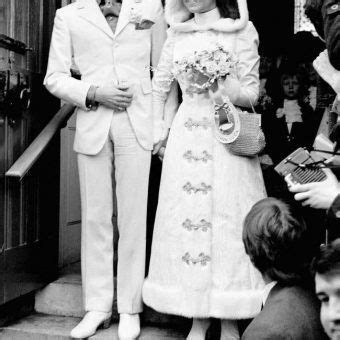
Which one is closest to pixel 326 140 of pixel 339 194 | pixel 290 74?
pixel 339 194

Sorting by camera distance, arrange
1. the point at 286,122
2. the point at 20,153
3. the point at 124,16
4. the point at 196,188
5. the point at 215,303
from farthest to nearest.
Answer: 1. the point at 286,122
2. the point at 20,153
3. the point at 124,16
4. the point at 196,188
5. the point at 215,303

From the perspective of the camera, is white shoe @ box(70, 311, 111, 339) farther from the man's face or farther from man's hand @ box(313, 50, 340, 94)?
the man's face

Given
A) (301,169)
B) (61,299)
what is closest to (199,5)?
(301,169)

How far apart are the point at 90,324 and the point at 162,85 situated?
133cm

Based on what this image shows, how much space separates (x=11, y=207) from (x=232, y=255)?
1271 mm

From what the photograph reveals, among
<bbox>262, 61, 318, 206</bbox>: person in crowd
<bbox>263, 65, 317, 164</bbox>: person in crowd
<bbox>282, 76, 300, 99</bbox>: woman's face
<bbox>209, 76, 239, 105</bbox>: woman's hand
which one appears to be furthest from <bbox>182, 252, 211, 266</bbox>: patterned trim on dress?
<bbox>282, 76, 300, 99</bbox>: woman's face

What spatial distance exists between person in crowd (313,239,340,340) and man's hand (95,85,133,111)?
183cm

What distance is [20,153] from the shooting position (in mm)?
3613

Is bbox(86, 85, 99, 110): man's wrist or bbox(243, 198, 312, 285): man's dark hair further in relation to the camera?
bbox(86, 85, 99, 110): man's wrist

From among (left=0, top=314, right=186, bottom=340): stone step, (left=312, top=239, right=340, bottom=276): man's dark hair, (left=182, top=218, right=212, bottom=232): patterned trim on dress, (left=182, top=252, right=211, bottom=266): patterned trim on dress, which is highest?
(left=312, top=239, right=340, bottom=276): man's dark hair

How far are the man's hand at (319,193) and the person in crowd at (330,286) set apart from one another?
0.98ft

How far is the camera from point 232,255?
10.4 feet

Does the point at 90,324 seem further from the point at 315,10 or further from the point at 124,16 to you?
the point at 315,10

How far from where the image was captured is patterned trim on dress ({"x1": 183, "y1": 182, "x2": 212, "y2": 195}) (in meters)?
3.23
